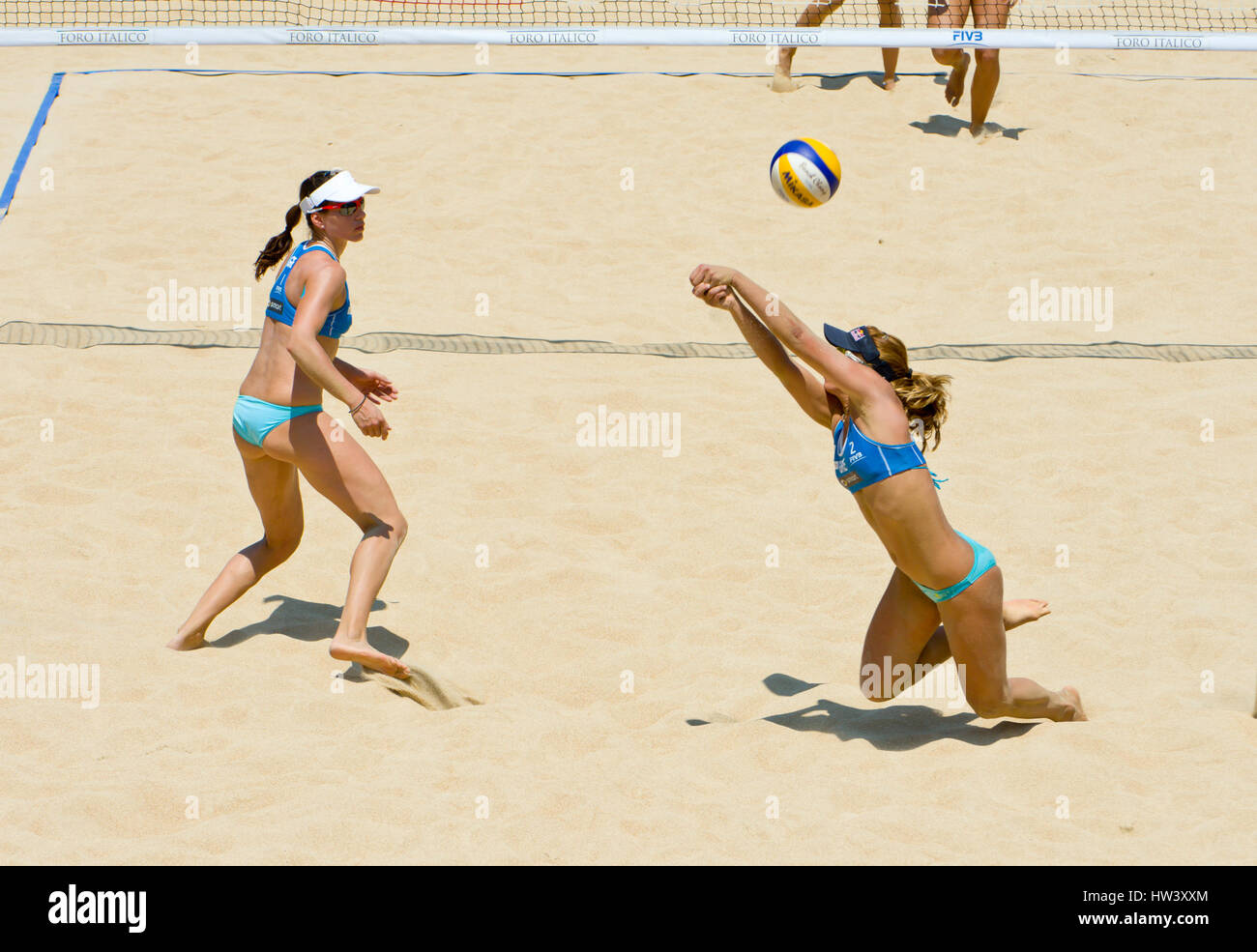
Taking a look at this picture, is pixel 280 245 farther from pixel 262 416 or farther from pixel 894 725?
pixel 894 725

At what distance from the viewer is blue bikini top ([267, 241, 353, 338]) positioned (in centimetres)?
436

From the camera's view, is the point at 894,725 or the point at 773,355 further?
the point at 894,725

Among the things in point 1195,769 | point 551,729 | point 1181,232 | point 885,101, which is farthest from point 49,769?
point 885,101

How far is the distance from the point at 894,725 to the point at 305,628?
2125 mm

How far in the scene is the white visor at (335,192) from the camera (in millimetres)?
4391

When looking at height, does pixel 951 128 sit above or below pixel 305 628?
above

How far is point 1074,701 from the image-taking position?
4141 millimetres

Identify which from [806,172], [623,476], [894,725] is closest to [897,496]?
[894,725]

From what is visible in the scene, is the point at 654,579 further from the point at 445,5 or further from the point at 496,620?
the point at 445,5

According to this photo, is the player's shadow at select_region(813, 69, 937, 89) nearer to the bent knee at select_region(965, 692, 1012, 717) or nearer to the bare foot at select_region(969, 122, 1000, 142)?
the bare foot at select_region(969, 122, 1000, 142)

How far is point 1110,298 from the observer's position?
8133mm

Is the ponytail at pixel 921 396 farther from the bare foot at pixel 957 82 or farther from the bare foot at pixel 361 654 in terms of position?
the bare foot at pixel 957 82

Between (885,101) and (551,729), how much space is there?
306 inches

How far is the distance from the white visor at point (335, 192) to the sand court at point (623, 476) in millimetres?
1505
